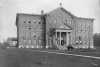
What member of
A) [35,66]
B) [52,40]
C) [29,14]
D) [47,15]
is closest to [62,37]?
[52,40]

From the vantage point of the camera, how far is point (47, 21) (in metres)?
56.4

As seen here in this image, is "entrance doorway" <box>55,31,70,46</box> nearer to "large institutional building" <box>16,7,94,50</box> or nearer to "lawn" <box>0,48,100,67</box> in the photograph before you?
"large institutional building" <box>16,7,94,50</box>

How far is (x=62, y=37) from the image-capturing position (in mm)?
57906

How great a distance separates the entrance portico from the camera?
180 feet

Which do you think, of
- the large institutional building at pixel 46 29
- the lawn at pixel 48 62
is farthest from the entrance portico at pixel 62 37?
the lawn at pixel 48 62

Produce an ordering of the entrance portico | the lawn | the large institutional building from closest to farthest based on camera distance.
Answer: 1. the lawn
2. the entrance portico
3. the large institutional building

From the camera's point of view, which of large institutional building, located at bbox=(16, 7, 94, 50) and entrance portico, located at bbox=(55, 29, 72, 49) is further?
large institutional building, located at bbox=(16, 7, 94, 50)

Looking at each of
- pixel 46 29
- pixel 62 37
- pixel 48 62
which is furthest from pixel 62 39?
pixel 48 62

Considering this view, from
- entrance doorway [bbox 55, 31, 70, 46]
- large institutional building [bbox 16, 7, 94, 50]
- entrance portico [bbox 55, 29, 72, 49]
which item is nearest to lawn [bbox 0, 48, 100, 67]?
entrance portico [bbox 55, 29, 72, 49]

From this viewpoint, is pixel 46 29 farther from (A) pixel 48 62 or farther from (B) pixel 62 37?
(A) pixel 48 62

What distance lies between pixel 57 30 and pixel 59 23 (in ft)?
12.6

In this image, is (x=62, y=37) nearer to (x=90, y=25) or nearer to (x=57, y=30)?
(x=57, y=30)

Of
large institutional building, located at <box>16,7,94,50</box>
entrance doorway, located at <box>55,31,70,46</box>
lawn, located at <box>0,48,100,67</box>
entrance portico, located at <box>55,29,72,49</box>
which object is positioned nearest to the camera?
lawn, located at <box>0,48,100,67</box>

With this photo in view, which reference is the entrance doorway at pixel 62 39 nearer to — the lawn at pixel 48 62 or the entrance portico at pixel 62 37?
the entrance portico at pixel 62 37
